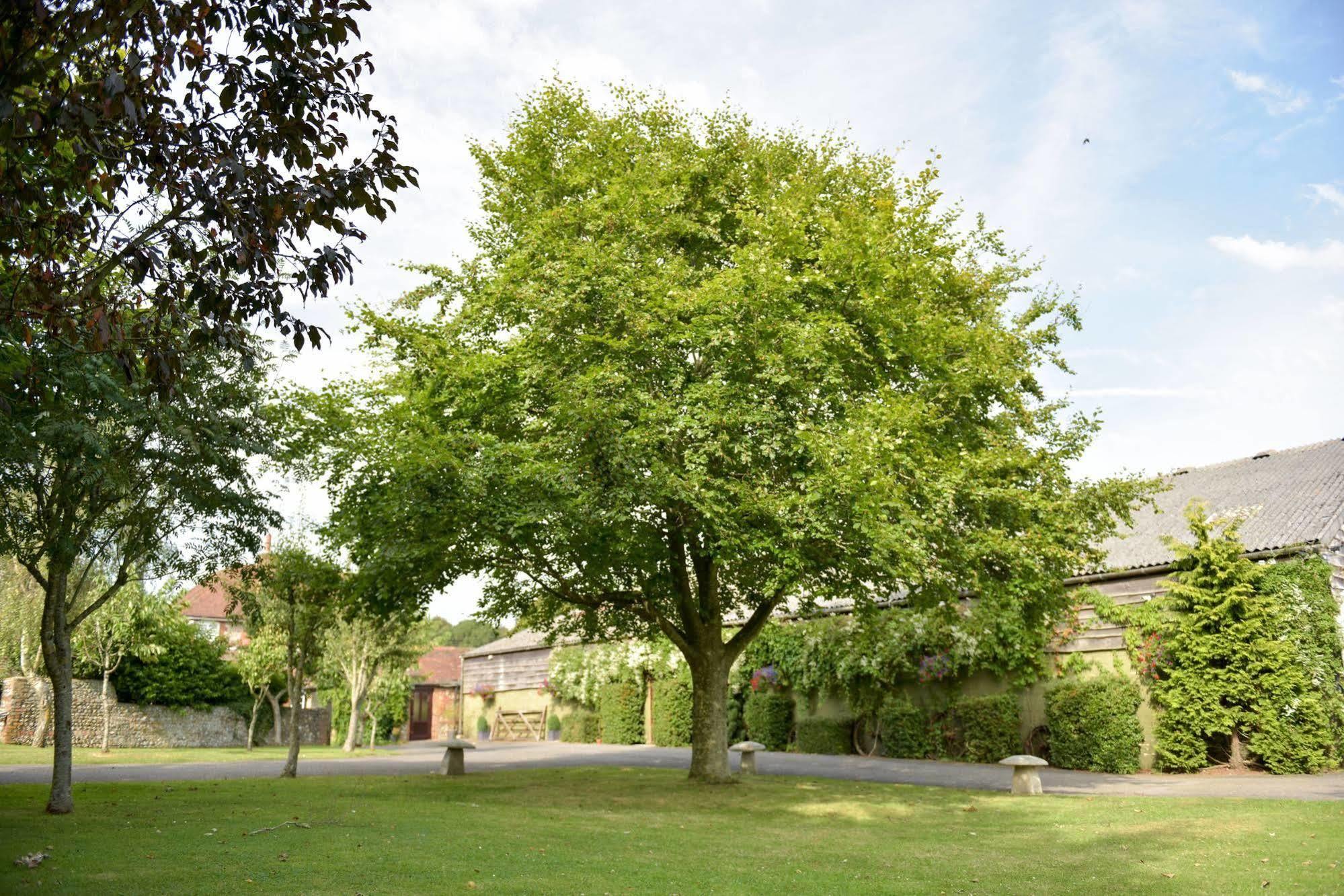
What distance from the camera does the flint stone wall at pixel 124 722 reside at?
1219 inches

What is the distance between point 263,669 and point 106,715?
4684 mm

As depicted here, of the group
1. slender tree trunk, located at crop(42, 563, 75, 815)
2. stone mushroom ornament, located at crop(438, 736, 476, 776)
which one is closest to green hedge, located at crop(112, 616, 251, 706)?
stone mushroom ornament, located at crop(438, 736, 476, 776)

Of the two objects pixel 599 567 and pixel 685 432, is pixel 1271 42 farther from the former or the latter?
pixel 599 567

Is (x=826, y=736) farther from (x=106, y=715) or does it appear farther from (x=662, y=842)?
(x=106, y=715)

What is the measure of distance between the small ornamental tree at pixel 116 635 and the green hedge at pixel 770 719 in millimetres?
18646

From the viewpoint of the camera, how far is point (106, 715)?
29.6 meters

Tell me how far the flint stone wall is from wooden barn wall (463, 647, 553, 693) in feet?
35.3

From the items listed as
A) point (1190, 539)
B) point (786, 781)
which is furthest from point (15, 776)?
point (1190, 539)

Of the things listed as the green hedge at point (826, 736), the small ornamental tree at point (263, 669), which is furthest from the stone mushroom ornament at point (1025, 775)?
the small ornamental tree at point (263, 669)

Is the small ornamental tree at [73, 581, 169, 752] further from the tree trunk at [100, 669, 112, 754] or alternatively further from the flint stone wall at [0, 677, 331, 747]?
Result: the flint stone wall at [0, 677, 331, 747]

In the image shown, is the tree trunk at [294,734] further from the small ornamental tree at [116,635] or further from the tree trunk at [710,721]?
the small ornamental tree at [116,635]

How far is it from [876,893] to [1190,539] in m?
17.3

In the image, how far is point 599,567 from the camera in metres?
15.3

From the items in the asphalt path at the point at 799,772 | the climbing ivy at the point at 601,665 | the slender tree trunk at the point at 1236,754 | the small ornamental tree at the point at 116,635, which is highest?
the small ornamental tree at the point at 116,635
